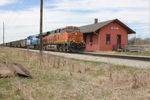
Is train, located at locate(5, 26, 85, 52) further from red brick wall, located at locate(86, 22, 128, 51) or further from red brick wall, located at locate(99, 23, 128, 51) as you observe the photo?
red brick wall, located at locate(99, 23, 128, 51)

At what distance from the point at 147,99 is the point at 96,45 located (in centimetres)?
3300

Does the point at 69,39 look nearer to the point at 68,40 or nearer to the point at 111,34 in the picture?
the point at 68,40

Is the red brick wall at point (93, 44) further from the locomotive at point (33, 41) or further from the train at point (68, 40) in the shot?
the locomotive at point (33, 41)

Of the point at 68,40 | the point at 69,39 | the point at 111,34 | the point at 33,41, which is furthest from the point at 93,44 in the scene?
the point at 33,41

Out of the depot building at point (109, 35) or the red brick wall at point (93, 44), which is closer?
the depot building at point (109, 35)

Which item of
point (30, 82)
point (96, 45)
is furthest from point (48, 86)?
point (96, 45)

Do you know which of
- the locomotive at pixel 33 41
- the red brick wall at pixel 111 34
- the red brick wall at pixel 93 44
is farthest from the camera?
the locomotive at pixel 33 41

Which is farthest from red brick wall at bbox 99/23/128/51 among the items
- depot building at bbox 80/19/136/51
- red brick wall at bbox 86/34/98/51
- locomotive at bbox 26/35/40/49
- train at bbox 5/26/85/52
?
locomotive at bbox 26/35/40/49

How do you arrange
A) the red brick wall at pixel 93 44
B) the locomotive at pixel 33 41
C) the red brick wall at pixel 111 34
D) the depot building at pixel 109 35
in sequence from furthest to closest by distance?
the locomotive at pixel 33 41, the red brick wall at pixel 93 44, the red brick wall at pixel 111 34, the depot building at pixel 109 35

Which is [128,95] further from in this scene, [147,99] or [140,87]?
[140,87]

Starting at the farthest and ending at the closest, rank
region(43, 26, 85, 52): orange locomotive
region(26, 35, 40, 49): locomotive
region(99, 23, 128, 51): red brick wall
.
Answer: region(26, 35, 40, 49): locomotive < region(99, 23, 128, 51): red brick wall < region(43, 26, 85, 52): orange locomotive

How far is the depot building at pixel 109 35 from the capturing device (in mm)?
38938

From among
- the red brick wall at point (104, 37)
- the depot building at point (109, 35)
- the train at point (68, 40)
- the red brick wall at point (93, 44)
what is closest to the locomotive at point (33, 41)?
the red brick wall at point (93, 44)

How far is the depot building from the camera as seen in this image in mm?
38938
